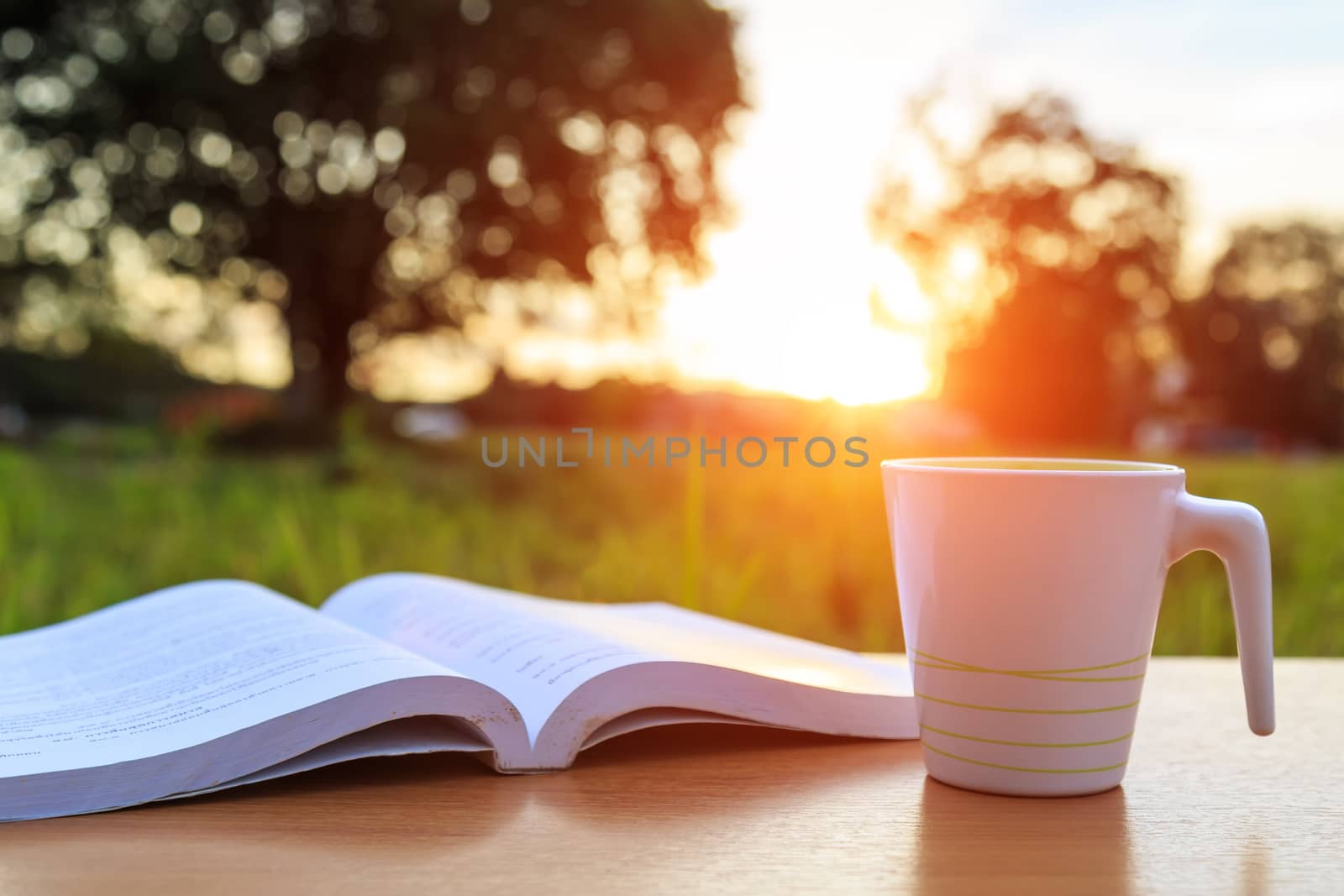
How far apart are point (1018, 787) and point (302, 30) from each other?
4.80m

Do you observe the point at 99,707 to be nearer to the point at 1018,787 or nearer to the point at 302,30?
the point at 1018,787

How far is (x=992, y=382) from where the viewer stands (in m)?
4.24

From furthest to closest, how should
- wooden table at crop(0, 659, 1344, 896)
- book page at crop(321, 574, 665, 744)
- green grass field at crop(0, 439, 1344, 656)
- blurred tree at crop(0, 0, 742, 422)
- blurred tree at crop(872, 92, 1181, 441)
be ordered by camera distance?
blurred tree at crop(0, 0, 742, 422) < blurred tree at crop(872, 92, 1181, 441) < green grass field at crop(0, 439, 1344, 656) < book page at crop(321, 574, 665, 744) < wooden table at crop(0, 659, 1344, 896)

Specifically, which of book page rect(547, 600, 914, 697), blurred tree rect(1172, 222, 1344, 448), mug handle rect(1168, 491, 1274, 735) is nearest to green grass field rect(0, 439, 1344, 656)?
book page rect(547, 600, 914, 697)

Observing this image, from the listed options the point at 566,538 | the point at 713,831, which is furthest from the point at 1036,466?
the point at 566,538

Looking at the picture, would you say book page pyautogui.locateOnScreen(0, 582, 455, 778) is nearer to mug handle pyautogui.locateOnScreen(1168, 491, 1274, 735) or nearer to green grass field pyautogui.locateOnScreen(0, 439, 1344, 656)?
mug handle pyautogui.locateOnScreen(1168, 491, 1274, 735)

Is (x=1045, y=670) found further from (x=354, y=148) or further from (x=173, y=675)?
(x=354, y=148)

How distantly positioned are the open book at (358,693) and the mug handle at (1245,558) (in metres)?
0.14

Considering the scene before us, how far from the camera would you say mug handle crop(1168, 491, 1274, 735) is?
0.35 meters

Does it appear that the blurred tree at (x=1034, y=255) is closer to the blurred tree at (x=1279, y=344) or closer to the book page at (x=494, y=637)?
the blurred tree at (x=1279, y=344)

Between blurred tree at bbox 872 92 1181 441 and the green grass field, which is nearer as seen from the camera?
the green grass field

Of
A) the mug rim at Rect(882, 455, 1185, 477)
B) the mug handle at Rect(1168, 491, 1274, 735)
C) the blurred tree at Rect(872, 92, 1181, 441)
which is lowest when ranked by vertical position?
the mug handle at Rect(1168, 491, 1274, 735)

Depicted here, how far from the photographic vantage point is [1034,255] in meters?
4.09

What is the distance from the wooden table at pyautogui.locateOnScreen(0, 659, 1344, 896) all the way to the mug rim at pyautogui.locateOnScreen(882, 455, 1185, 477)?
0.12m
